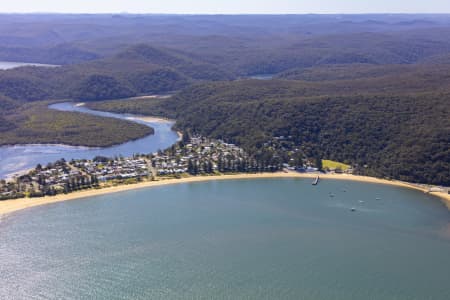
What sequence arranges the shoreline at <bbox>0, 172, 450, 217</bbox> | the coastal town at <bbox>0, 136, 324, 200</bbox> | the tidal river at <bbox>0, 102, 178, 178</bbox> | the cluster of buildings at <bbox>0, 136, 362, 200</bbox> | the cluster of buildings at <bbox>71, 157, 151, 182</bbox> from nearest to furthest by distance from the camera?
1. the shoreline at <bbox>0, 172, 450, 217</bbox>
2. the coastal town at <bbox>0, 136, 324, 200</bbox>
3. the cluster of buildings at <bbox>0, 136, 362, 200</bbox>
4. the cluster of buildings at <bbox>71, 157, 151, 182</bbox>
5. the tidal river at <bbox>0, 102, 178, 178</bbox>

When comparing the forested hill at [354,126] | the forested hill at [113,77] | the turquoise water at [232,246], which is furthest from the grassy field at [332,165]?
the forested hill at [113,77]

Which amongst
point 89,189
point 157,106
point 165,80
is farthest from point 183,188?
point 165,80

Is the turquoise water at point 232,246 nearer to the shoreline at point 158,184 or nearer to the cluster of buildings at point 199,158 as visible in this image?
the shoreline at point 158,184

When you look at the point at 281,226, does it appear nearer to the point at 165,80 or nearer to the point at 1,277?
the point at 1,277

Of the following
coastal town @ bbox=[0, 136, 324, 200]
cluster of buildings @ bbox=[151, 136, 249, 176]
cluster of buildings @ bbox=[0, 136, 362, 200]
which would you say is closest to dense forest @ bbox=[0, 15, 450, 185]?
cluster of buildings @ bbox=[0, 136, 362, 200]

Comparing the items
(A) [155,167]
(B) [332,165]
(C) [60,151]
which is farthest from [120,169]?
(B) [332,165]

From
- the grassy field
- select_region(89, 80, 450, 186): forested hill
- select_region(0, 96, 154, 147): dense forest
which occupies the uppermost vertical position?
select_region(89, 80, 450, 186): forested hill

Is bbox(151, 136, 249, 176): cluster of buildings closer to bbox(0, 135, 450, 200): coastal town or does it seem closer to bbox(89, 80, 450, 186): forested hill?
bbox(0, 135, 450, 200): coastal town
